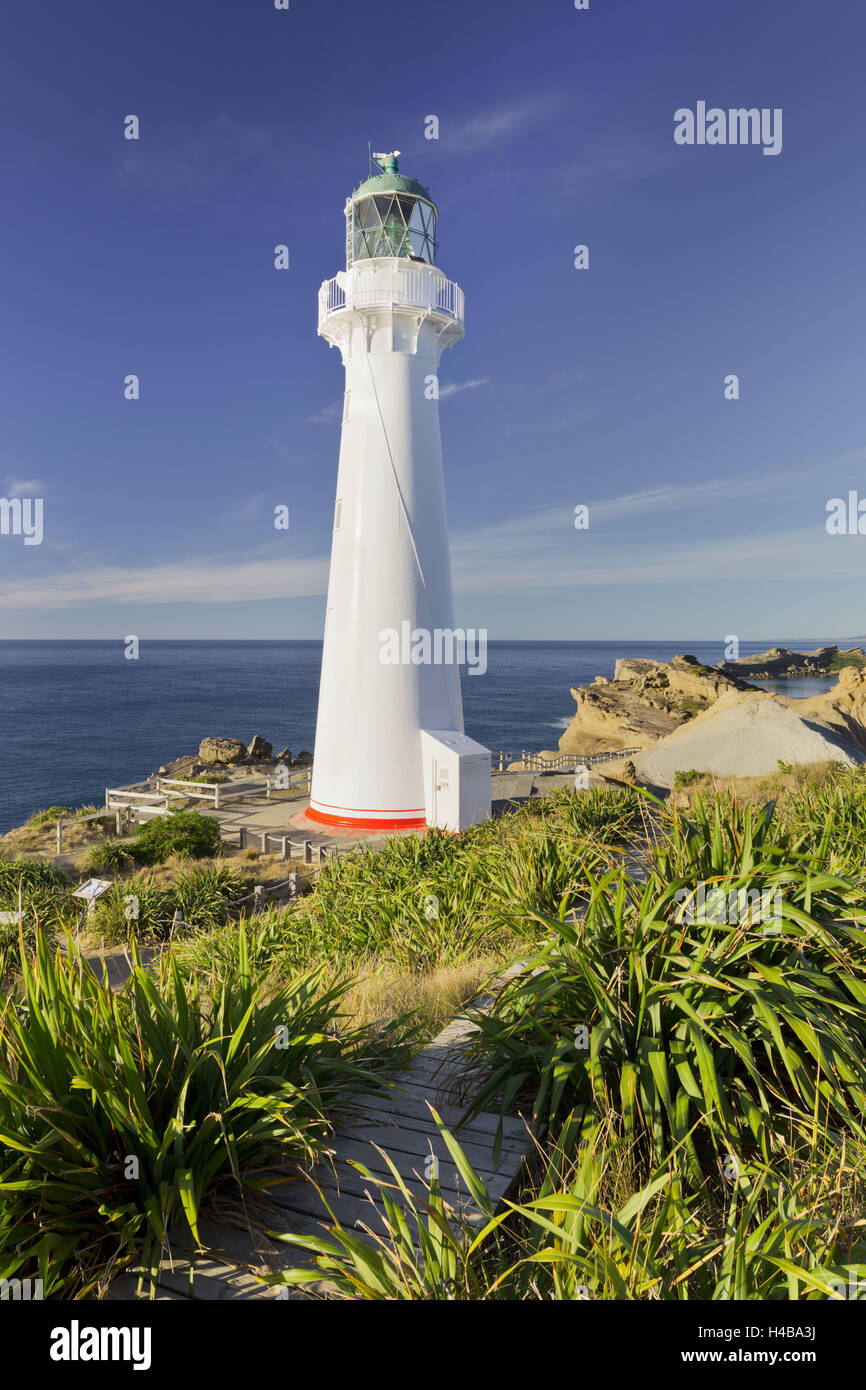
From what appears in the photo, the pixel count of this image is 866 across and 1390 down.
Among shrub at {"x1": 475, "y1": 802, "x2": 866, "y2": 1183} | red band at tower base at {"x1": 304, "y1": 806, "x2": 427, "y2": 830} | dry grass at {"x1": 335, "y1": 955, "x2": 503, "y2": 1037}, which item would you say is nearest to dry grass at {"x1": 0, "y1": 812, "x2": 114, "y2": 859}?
red band at tower base at {"x1": 304, "y1": 806, "x2": 427, "y2": 830}

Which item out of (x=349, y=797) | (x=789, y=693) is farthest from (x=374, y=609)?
(x=789, y=693)

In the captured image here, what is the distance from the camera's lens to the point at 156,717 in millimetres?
81188

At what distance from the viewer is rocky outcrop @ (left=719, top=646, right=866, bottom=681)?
266 ft

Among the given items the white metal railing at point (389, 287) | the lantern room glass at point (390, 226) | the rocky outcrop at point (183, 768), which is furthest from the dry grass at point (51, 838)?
the lantern room glass at point (390, 226)

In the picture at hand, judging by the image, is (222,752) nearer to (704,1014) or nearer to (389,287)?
(389,287)

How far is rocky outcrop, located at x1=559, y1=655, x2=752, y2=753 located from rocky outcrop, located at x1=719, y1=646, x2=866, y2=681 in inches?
1180

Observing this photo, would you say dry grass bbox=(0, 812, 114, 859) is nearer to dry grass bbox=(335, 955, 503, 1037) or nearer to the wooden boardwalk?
dry grass bbox=(335, 955, 503, 1037)

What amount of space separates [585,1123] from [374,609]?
14.3 m

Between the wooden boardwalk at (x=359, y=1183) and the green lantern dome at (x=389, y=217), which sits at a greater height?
the green lantern dome at (x=389, y=217)

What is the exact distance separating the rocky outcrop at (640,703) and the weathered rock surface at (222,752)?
1630 centimetres

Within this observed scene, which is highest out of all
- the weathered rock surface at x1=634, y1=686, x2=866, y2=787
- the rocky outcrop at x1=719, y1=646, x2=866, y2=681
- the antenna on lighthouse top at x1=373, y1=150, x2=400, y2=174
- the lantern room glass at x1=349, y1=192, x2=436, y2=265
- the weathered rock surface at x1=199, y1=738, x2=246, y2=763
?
the antenna on lighthouse top at x1=373, y1=150, x2=400, y2=174

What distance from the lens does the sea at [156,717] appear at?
52625 millimetres

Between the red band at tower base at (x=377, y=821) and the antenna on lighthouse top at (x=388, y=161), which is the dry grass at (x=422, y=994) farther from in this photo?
the antenna on lighthouse top at (x=388, y=161)

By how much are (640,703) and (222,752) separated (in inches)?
915
